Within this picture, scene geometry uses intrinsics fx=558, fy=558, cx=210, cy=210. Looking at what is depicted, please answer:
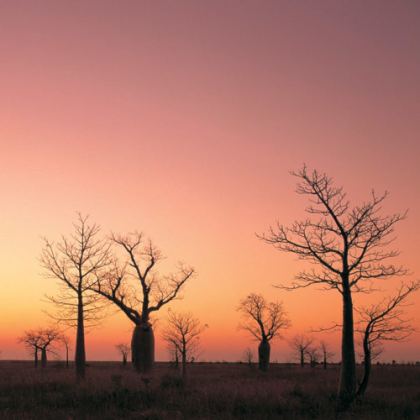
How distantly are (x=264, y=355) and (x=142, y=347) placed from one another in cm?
1828

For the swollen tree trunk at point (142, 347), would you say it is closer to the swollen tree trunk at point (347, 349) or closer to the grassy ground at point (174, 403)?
the grassy ground at point (174, 403)

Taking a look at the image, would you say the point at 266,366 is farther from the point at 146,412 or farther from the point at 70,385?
the point at 146,412

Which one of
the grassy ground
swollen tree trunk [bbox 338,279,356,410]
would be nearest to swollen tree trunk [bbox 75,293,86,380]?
the grassy ground

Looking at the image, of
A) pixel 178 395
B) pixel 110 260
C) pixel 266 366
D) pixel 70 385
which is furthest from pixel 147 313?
→ pixel 266 366

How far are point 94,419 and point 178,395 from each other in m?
3.71

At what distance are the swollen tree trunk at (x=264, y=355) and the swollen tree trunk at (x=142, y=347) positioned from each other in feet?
57.0

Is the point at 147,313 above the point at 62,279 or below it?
below

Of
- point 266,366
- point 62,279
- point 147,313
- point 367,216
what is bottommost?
point 266,366

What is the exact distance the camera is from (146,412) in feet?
42.6

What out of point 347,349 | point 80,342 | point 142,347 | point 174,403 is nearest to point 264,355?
point 142,347

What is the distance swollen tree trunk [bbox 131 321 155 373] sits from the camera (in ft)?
86.0

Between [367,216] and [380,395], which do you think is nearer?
[367,216]

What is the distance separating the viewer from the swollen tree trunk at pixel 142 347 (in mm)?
26203

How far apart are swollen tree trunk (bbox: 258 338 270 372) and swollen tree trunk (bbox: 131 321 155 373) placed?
17.4 meters
